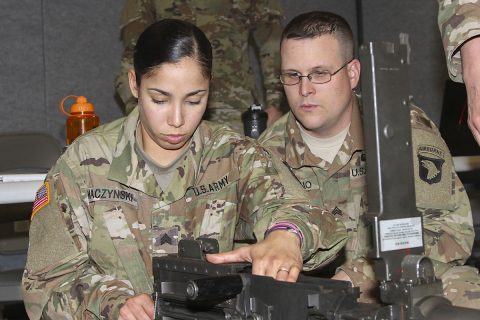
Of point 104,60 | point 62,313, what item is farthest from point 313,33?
point 104,60

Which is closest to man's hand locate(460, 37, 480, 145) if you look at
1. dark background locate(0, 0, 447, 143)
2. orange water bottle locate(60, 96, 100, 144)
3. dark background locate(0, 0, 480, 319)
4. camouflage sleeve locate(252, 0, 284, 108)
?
orange water bottle locate(60, 96, 100, 144)

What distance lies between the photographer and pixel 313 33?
2.42 metres

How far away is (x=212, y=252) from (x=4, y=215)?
1.86m

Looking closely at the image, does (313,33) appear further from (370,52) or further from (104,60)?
(104,60)

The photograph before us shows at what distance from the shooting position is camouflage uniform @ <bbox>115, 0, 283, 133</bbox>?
338 cm

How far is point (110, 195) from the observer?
193 cm

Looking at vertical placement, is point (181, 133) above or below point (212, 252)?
above

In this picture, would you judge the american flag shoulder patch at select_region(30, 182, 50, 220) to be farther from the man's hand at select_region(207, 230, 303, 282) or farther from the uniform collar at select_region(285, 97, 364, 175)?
the uniform collar at select_region(285, 97, 364, 175)

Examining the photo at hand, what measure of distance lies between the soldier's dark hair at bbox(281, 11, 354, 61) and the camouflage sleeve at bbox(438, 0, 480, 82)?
0.71 meters

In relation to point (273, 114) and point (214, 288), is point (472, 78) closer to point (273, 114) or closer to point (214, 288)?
point (214, 288)

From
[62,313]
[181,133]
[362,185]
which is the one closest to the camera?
[62,313]

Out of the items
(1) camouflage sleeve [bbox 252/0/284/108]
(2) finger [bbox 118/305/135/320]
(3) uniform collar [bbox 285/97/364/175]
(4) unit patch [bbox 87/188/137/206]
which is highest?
(1) camouflage sleeve [bbox 252/0/284/108]

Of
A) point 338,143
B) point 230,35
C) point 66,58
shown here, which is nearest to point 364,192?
point 338,143

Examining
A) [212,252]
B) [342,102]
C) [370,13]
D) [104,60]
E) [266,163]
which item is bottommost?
[212,252]
